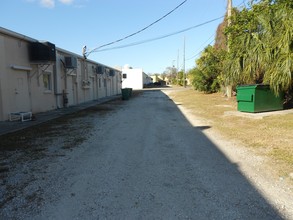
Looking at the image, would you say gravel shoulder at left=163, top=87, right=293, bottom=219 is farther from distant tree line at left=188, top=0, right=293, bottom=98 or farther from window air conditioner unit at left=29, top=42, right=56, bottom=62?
window air conditioner unit at left=29, top=42, right=56, bottom=62

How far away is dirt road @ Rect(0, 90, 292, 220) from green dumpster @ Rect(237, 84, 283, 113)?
5505 mm

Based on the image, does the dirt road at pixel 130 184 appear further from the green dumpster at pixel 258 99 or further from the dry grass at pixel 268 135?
the green dumpster at pixel 258 99

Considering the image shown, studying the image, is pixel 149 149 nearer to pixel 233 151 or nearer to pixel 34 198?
pixel 233 151

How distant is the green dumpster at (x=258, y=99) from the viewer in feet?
38.3

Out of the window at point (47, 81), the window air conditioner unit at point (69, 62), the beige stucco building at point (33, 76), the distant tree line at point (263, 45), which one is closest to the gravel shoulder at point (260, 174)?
the distant tree line at point (263, 45)

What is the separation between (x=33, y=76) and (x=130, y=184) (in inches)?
428

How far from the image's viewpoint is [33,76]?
44.2 feet

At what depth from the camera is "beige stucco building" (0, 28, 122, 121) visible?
439 inches

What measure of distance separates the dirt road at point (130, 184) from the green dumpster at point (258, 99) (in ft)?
18.1

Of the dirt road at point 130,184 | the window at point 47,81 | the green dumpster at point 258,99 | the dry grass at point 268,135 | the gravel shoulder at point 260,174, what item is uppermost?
the window at point 47,81

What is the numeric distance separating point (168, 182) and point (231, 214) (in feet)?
4.09

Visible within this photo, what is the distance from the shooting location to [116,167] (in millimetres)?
5168

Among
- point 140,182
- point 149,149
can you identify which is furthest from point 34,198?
point 149,149

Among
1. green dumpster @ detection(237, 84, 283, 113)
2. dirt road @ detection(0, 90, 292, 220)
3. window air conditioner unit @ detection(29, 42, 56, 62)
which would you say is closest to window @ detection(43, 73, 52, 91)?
window air conditioner unit @ detection(29, 42, 56, 62)
